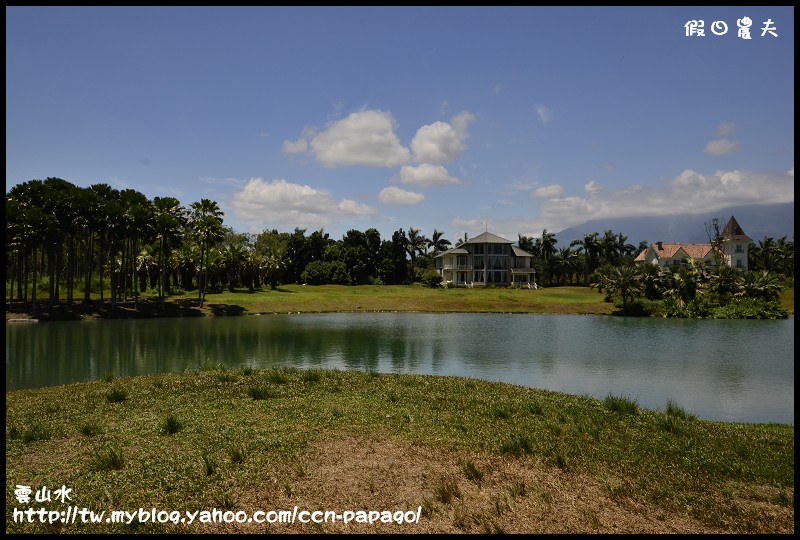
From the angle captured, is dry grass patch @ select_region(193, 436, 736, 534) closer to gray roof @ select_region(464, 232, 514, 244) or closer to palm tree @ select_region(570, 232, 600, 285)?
gray roof @ select_region(464, 232, 514, 244)

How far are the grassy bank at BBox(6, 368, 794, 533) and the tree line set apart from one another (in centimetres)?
5831

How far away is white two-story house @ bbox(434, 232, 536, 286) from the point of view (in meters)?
115

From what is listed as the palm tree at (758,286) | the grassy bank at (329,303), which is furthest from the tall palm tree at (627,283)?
the palm tree at (758,286)

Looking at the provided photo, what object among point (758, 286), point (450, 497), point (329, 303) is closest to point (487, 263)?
point (329, 303)

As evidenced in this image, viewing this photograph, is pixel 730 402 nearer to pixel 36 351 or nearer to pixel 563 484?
pixel 563 484

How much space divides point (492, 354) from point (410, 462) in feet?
79.7

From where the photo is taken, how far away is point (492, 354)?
33531 millimetres

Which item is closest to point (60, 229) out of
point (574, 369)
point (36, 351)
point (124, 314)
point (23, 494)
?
point (124, 314)

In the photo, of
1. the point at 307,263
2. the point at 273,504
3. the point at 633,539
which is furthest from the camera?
the point at 307,263

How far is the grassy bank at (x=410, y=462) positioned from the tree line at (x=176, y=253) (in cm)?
5831

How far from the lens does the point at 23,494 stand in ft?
28.5

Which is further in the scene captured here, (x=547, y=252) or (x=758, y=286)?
(x=547, y=252)

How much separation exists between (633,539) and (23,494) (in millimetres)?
9195

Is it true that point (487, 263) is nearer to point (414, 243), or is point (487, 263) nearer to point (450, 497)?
point (414, 243)
